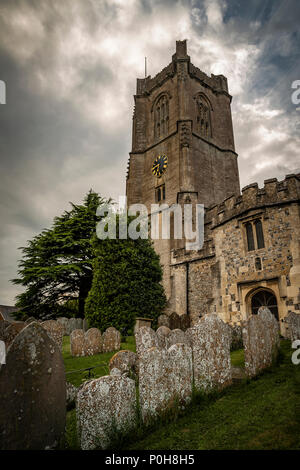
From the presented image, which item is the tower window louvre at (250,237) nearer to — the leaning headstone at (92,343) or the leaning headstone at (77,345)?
the leaning headstone at (92,343)

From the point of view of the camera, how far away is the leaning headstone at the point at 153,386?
3.30 metres

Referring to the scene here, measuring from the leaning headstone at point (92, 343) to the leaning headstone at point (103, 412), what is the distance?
6.39 m

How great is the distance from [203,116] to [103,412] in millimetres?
29393

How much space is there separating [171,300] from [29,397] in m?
15.2

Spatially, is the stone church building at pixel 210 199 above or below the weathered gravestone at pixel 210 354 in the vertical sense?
above

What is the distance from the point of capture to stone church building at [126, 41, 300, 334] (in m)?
10.3

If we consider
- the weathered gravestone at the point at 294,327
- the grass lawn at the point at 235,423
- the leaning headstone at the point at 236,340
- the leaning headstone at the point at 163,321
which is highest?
the leaning headstone at the point at 163,321

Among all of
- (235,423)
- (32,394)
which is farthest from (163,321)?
(32,394)

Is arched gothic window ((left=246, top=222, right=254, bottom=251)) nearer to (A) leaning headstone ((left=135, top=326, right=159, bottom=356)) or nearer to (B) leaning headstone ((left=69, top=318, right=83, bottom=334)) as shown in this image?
(A) leaning headstone ((left=135, top=326, right=159, bottom=356))

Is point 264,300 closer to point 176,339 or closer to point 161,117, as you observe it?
point 176,339

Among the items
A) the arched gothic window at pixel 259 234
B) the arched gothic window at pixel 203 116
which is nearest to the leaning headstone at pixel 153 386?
the arched gothic window at pixel 259 234

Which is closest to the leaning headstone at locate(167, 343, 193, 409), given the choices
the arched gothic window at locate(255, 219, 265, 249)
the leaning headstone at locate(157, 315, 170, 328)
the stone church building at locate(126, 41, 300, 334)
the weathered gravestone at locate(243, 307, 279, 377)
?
the weathered gravestone at locate(243, 307, 279, 377)

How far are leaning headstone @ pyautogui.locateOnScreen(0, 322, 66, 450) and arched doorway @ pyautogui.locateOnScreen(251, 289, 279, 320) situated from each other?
9.36m
